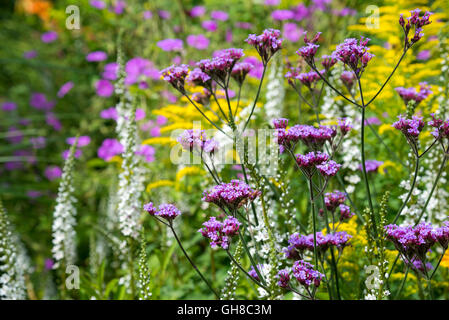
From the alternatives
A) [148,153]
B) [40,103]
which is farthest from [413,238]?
[40,103]

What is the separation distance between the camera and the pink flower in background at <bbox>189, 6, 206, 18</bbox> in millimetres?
4639

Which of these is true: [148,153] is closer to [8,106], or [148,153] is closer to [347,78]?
[347,78]

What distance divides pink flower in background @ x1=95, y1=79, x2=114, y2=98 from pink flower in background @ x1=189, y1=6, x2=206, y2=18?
3.84 ft

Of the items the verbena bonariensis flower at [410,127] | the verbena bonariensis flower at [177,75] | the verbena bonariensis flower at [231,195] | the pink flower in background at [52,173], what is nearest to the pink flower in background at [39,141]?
the pink flower in background at [52,173]

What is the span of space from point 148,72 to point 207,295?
241 centimetres

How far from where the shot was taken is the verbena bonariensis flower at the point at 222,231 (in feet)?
4.48

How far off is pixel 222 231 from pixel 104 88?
143 inches

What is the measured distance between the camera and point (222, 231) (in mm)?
1379

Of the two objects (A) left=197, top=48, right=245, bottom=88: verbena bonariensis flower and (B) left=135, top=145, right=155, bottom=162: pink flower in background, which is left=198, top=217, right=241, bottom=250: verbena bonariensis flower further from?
(B) left=135, top=145, right=155, bottom=162: pink flower in background

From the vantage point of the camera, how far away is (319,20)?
473 centimetres

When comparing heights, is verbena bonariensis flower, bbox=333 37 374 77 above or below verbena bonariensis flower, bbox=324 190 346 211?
above

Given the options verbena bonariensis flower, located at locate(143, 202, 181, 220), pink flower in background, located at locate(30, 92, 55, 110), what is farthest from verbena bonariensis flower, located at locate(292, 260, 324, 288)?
pink flower in background, located at locate(30, 92, 55, 110)
